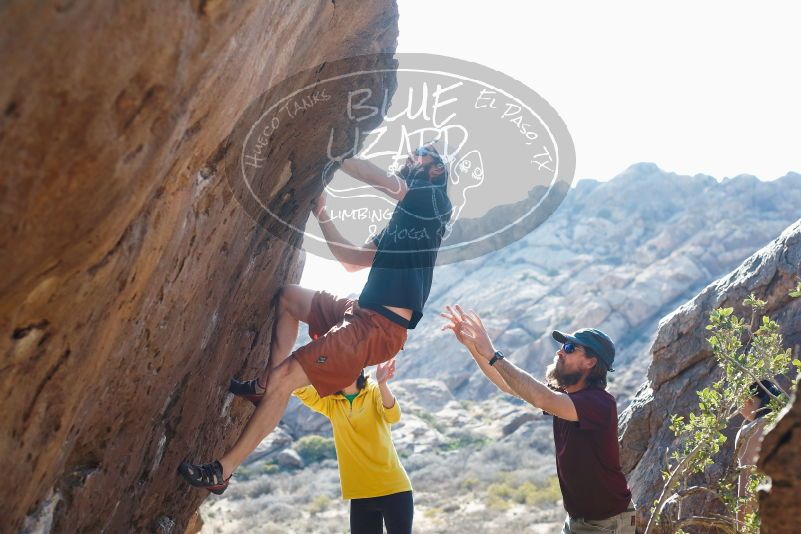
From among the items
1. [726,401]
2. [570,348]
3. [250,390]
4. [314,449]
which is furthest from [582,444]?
[314,449]

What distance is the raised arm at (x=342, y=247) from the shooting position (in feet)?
19.1

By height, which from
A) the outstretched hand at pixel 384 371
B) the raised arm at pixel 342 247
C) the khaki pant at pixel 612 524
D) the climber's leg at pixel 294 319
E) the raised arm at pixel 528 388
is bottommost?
the khaki pant at pixel 612 524

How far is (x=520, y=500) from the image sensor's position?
877 inches

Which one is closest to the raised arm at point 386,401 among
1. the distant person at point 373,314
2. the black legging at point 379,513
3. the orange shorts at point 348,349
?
the black legging at point 379,513

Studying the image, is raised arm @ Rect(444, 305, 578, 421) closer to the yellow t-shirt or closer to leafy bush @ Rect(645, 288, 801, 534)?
leafy bush @ Rect(645, 288, 801, 534)

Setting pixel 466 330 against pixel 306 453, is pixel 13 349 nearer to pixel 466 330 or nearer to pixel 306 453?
pixel 466 330

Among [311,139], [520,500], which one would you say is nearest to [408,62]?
[311,139]

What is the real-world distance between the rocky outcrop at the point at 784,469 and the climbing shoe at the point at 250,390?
3.43m

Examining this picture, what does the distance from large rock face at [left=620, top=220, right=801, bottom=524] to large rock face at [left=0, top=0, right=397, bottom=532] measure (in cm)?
371

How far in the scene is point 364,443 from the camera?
6004 mm

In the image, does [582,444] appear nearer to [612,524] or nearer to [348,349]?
[612,524]

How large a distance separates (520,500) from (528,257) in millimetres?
36135

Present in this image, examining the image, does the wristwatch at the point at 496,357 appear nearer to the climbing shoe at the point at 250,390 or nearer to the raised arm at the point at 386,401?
the raised arm at the point at 386,401

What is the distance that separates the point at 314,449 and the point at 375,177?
25.4m
